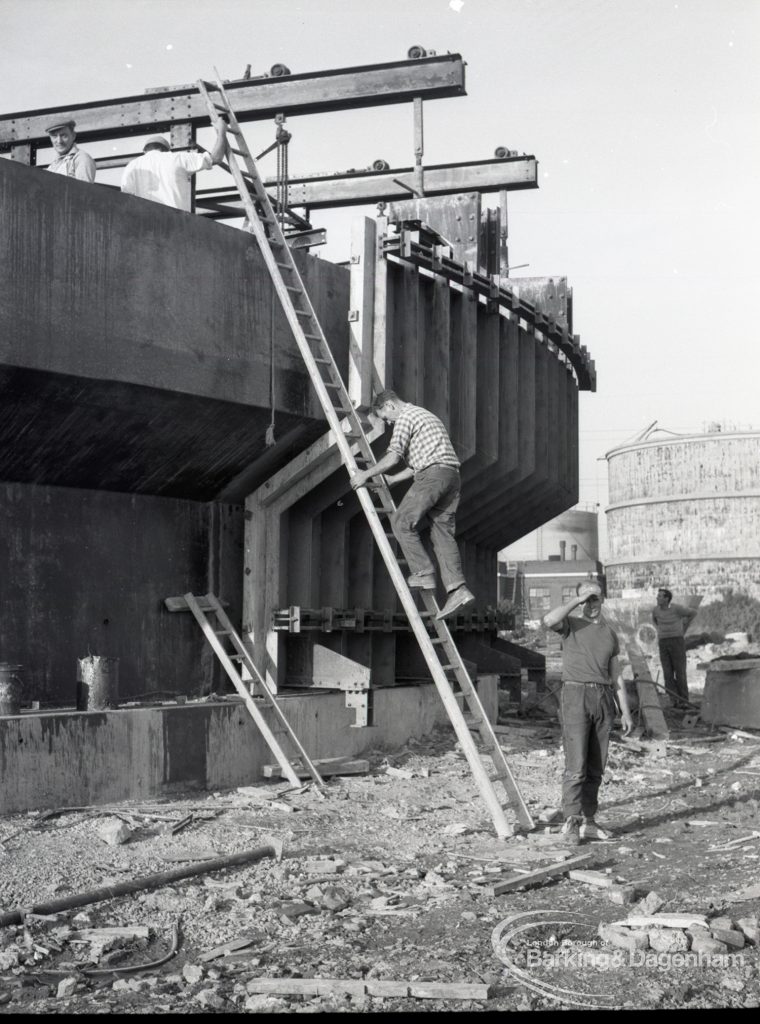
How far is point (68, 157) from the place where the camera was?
9.63 metres

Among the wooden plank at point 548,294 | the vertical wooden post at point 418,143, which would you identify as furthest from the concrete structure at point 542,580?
the vertical wooden post at point 418,143

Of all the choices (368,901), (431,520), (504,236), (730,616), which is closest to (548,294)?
(504,236)

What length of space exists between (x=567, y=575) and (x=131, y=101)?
33.9 meters

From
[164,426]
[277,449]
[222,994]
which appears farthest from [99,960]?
[277,449]

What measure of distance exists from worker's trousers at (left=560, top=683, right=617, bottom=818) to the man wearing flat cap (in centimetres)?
585

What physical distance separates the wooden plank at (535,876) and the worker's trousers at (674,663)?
10.5m

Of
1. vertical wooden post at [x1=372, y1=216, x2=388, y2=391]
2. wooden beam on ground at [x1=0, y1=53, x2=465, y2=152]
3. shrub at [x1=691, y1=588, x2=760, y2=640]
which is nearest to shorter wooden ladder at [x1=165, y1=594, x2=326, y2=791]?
vertical wooden post at [x1=372, y1=216, x2=388, y2=391]

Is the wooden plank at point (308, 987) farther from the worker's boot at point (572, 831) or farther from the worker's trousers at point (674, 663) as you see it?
the worker's trousers at point (674, 663)

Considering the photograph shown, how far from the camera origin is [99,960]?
5.21 m

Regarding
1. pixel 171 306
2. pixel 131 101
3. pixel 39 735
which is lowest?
pixel 39 735

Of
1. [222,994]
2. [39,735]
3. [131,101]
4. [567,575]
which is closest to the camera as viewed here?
[222,994]

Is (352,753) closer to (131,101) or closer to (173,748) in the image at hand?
(173,748)

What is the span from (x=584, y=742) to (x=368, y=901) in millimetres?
2484

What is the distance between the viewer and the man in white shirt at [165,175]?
9.84m
